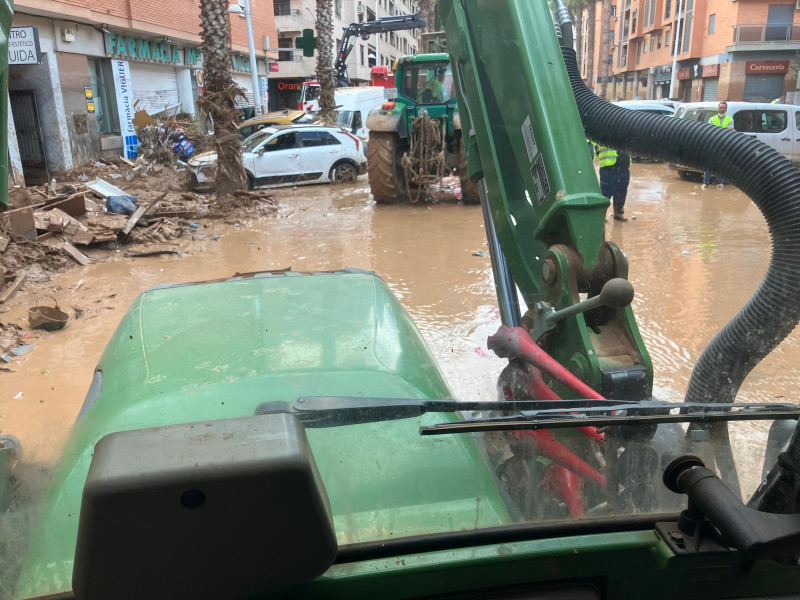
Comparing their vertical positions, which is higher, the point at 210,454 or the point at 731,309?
the point at 210,454

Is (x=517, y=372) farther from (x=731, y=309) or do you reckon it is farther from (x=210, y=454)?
(x=731, y=309)

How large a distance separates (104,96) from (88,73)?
1.47 meters

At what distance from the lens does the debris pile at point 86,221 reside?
29.5ft

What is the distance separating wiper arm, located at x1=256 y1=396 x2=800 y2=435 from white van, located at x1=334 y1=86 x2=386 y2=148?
20.7 meters

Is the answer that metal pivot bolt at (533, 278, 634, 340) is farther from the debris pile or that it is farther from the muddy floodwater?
the debris pile

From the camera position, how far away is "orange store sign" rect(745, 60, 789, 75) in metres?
35.1

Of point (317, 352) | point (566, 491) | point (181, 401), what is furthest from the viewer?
point (317, 352)

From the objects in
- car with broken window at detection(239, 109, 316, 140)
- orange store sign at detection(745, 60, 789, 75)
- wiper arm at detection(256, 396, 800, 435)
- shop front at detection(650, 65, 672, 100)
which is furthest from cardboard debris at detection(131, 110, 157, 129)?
shop front at detection(650, 65, 672, 100)

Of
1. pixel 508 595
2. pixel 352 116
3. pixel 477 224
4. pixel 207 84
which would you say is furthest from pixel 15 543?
pixel 352 116

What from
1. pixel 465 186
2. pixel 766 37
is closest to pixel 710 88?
pixel 766 37

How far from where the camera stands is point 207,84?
13.6 m

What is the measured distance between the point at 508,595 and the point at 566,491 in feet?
0.83

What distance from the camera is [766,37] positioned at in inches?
1363

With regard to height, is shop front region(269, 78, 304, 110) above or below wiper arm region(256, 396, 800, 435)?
above
